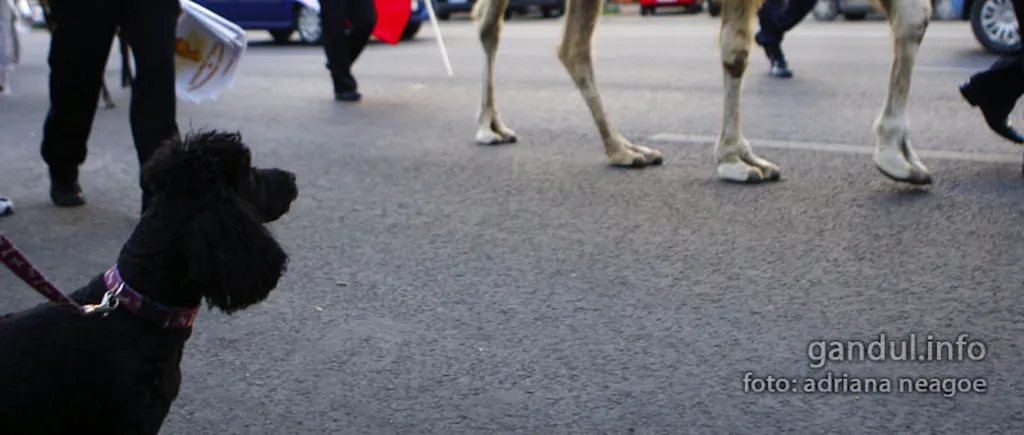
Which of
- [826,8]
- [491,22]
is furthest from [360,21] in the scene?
[826,8]

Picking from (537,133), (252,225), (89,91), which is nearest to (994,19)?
(537,133)

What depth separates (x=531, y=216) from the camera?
5367 mm

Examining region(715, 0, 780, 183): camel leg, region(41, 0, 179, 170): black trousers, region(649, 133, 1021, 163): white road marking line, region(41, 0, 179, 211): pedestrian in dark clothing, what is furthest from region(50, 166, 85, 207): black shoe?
region(649, 133, 1021, 163): white road marking line

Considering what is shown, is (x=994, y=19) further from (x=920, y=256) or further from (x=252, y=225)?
(x=252, y=225)

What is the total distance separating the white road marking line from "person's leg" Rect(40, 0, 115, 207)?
3.31m

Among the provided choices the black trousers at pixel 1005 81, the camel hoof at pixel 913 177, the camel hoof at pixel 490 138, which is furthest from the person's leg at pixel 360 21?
the camel hoof at pixel 913 177

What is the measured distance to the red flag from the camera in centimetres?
1031

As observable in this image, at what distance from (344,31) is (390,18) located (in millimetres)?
822

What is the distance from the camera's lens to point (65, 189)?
19.0ft

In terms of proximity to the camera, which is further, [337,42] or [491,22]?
[337,42]

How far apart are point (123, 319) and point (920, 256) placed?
3.04m

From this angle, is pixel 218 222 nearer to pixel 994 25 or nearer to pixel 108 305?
pixel 108 305

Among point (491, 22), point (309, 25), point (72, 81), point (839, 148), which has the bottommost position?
point (309, 25)

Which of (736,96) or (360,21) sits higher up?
(736,96)
